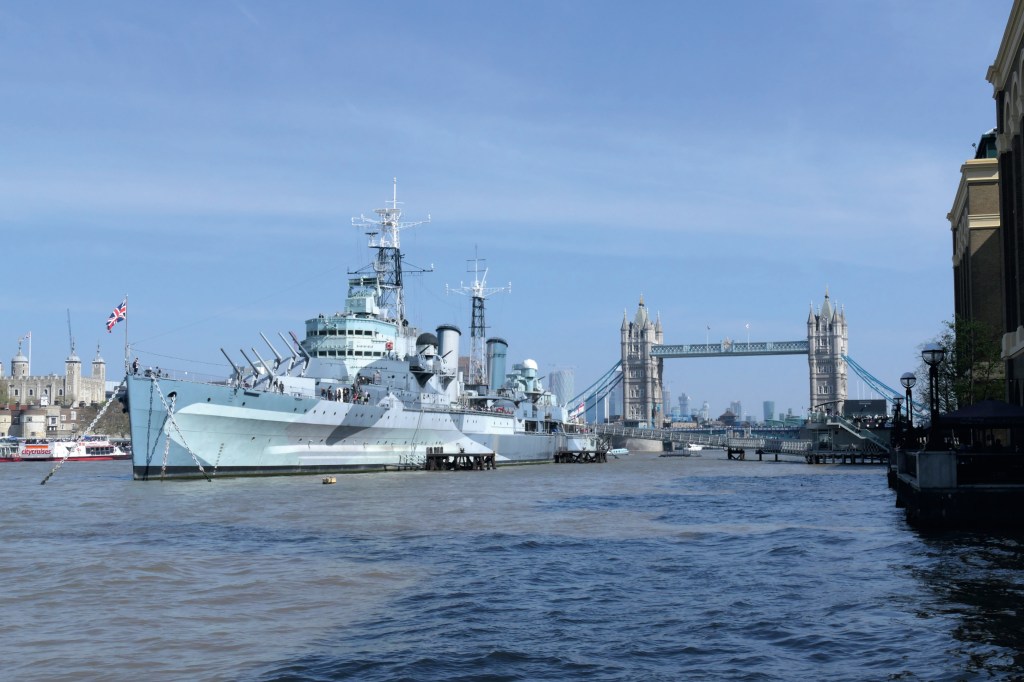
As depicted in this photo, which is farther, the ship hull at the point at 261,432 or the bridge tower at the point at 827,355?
the bridge tower at the point at 827,355

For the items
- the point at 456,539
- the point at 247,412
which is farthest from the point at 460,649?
the point at 247,412

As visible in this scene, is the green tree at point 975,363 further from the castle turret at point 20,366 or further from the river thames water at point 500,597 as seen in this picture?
the castle turret at point 20,366

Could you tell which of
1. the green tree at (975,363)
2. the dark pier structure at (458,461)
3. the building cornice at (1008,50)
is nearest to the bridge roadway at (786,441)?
the green tree at (975,363)

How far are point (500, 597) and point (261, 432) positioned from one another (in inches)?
1208

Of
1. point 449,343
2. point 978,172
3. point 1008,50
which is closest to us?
point 1008,50

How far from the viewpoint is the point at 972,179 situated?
46375 mm

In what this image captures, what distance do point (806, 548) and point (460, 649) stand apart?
35.8 ft

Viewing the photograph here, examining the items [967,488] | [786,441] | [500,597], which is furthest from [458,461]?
[786,441]

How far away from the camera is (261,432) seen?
43.7 meters

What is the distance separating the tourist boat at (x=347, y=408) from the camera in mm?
40438

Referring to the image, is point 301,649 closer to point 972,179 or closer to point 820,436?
point 972,179

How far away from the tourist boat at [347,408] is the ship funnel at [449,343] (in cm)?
7

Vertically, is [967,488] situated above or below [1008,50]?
below

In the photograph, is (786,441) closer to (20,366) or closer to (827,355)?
(827,355)
